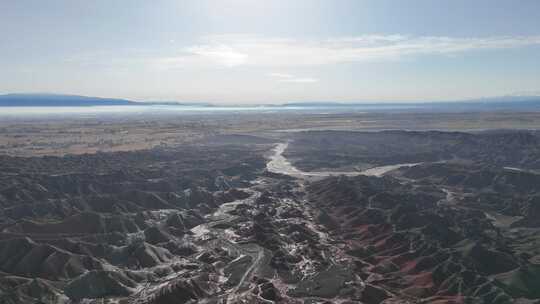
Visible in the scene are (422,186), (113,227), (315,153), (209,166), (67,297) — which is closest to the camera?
(67,297)

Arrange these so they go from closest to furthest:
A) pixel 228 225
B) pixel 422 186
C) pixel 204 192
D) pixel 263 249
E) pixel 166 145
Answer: pixel 263 249 → pixel 228 225 → pixel 204 192 → pixel 422 186 → pixel 166 145

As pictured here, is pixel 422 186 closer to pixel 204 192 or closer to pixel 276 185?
pixel 276 185

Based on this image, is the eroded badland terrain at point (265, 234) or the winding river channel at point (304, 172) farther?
the winding river channel at point (304, 172)

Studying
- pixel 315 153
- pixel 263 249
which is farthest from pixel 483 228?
pixel 315 153

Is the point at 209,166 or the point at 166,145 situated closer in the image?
the point at 209,166

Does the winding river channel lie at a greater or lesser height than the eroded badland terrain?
lesser

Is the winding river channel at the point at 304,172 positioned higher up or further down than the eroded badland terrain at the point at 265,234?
further down

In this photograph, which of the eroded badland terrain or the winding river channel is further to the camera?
the winding river channel

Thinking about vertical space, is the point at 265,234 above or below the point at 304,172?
above
